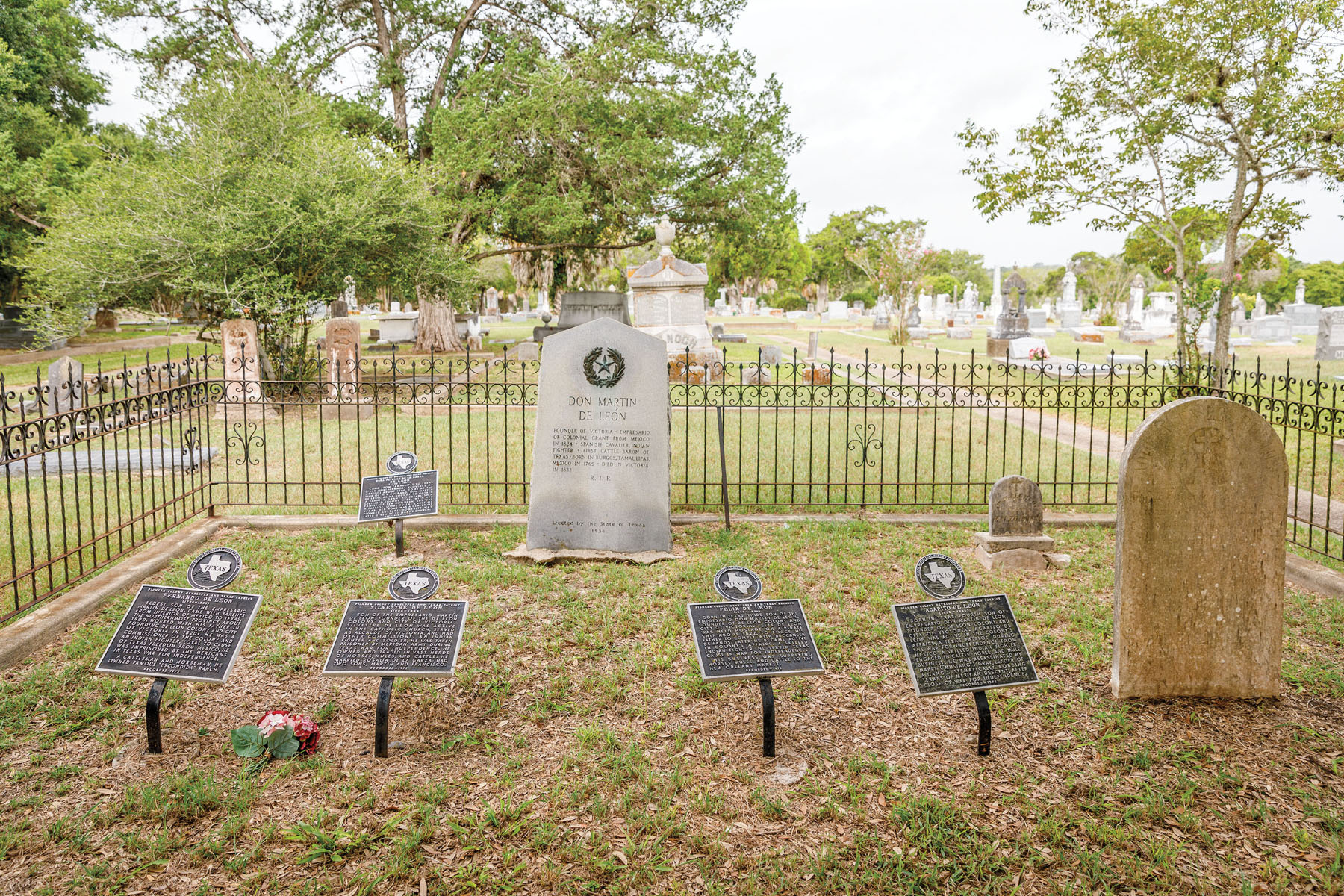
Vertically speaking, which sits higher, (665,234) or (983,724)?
(665,234)

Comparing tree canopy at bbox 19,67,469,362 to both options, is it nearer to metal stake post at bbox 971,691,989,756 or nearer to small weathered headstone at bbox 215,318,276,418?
small weathered headstone at bbox 215,318,276,418

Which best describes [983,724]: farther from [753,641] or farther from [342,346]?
[342,346]

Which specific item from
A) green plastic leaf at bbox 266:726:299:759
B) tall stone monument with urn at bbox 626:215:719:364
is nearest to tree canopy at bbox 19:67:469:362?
tall stone monument with urn at bbox 626:215:719:364

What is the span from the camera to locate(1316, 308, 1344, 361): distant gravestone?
2130 cm

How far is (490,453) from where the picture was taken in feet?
34.8

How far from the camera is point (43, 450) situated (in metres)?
5.18

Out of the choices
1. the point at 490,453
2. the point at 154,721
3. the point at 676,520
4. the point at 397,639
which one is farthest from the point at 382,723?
the point at 490,453

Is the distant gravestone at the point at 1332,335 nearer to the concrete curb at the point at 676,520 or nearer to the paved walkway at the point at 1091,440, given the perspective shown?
the paved walkway at the point at 1091,440

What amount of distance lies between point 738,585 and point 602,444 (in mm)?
2649

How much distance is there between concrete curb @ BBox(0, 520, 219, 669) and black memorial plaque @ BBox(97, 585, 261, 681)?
127 centimetres

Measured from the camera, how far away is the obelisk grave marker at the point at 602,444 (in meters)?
6.53

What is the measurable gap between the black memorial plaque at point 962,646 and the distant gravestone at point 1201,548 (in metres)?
0.71

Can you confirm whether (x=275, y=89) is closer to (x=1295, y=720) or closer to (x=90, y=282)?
(x=90, y=282)

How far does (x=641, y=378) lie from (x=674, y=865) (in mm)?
4021
